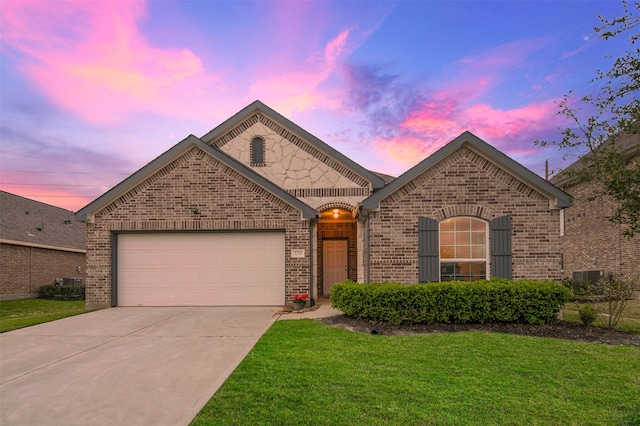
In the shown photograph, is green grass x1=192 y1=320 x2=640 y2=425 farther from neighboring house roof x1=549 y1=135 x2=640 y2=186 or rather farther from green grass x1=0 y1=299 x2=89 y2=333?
green grass x1=0 y1=299 x2=89 y2=333

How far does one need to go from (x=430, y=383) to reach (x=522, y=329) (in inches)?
188

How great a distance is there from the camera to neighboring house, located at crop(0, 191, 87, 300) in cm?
1961

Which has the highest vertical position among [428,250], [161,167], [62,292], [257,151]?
[257,151]

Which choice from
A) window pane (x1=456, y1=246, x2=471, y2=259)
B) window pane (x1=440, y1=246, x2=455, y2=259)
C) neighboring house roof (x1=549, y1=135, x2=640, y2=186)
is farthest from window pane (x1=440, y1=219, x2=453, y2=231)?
neighboring house roof (x1=549, y1=135, x2=640, y2=186)

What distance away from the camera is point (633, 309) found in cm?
1237

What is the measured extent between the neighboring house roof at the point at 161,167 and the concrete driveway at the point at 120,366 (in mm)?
3809

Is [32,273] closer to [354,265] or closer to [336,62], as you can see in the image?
[354,265]

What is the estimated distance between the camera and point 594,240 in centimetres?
1969

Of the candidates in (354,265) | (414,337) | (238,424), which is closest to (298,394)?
(238,424)

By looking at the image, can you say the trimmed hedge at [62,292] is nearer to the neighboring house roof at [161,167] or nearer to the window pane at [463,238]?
the neighboring house roof at [161,167]

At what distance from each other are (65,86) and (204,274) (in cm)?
964

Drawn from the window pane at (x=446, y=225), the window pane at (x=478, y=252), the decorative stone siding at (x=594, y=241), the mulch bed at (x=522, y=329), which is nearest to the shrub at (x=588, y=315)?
the mulch bed at (x=522, y=329)

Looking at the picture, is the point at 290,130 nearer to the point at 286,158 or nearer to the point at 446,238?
the point at 286,158

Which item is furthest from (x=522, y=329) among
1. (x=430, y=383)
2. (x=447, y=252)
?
(x=430, y=383)
